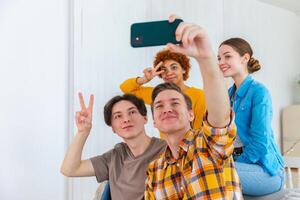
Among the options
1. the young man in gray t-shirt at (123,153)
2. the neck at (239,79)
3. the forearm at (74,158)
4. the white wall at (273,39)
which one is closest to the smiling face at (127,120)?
the young man in gray t-shirt at (123,153)

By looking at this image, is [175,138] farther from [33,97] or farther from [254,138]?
[33,97]

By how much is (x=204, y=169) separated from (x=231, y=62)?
25.1 inches

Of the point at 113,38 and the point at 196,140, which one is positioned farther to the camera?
the point at 113,38

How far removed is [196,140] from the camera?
875 mm

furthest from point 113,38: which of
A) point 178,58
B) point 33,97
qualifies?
point 178,58

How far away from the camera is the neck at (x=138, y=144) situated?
129 cm

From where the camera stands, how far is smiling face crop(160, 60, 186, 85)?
165 centimetres

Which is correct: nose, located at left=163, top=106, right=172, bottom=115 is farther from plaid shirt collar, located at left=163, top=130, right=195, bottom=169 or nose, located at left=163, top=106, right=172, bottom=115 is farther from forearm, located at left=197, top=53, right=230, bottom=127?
forearm, located at left=197, top=53, right=230, bottom=127

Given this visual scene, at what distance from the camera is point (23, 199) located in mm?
2141

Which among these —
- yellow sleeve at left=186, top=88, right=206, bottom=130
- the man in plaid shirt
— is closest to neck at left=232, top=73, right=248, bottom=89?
yellow sleeve at left=186, top=88, right=206, bottom=130

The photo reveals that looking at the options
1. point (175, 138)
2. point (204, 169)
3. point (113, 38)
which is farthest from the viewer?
point (113, 38)

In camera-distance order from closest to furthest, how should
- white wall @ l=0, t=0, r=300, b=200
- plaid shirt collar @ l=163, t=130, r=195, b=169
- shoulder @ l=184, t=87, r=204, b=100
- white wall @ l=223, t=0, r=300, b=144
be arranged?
plaid shirt collar @ l=163, t=130, r=195, b=169 < shoulder @ l=184, t=87, r=204, b=100 < white wall @ l=0, t=0, r=300, b=200 < white wall @ l=223, t=0, r=300, b=144

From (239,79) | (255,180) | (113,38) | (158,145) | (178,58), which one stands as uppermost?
(113,38)

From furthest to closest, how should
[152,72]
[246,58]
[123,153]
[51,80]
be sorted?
[51,80] < [152,72] < [246,58] < [123,153]
